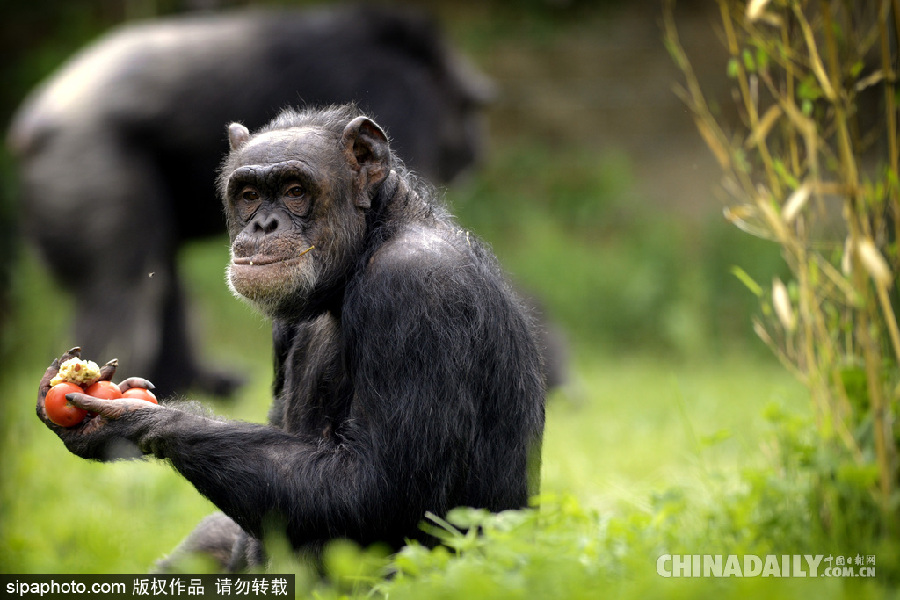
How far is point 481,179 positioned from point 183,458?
A: 1173cm

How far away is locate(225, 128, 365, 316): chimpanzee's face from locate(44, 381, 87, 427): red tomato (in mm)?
764

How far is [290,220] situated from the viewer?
4.34m

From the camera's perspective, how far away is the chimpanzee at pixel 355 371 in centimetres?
384

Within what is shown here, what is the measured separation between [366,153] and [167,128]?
5.65m

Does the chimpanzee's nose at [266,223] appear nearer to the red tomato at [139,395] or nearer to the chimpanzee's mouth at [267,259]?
the chimpanzee's mouth at [267,259]

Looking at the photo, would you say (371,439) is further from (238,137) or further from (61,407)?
(238,137)

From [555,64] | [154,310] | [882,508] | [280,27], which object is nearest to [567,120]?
[555,64]

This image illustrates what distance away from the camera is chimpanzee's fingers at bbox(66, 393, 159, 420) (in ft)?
12.6

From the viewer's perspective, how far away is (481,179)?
15.3 m

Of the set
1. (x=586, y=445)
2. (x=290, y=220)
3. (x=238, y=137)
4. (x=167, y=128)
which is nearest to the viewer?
(x=290, y=220)

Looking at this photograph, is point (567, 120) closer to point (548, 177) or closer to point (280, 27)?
point (548, 177)

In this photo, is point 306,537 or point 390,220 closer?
point 306,537

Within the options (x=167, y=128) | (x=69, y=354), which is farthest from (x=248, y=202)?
(x=167, y=128)

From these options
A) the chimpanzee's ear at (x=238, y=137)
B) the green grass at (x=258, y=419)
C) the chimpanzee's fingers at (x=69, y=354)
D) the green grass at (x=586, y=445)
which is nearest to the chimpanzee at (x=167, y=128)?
the green grass at (x=586, y=445)
